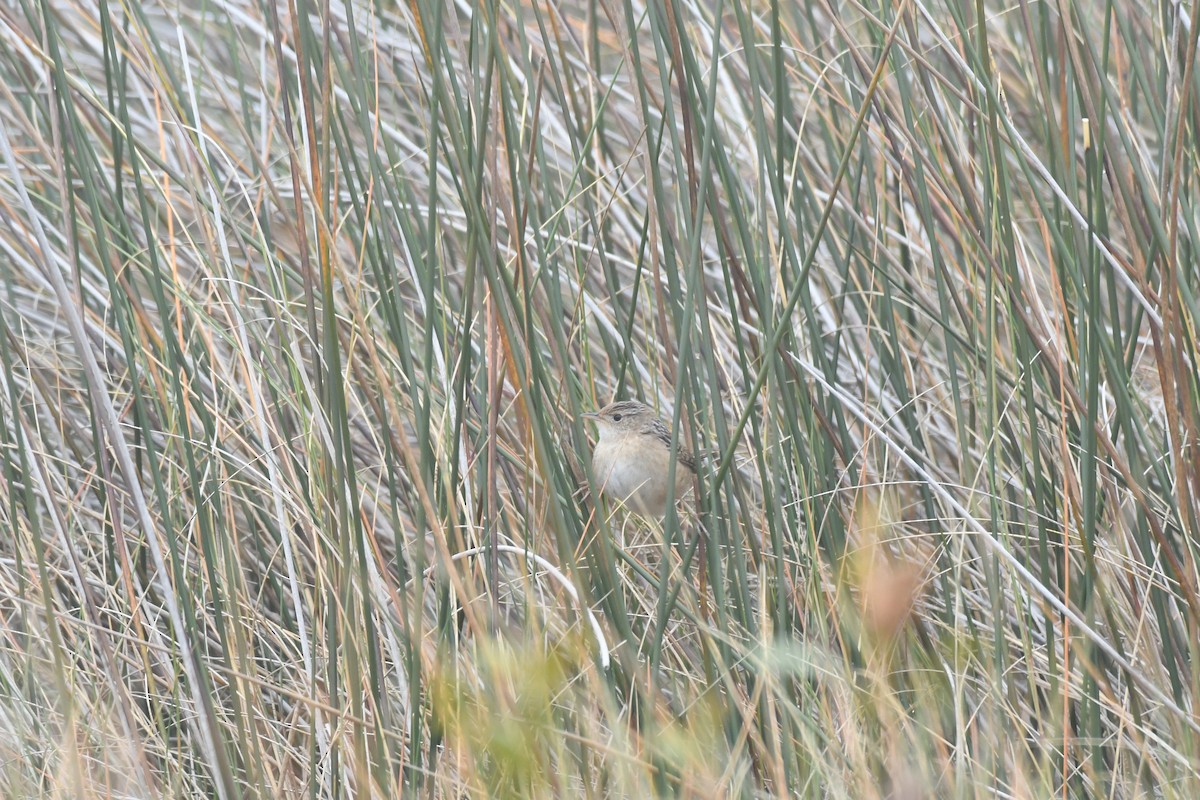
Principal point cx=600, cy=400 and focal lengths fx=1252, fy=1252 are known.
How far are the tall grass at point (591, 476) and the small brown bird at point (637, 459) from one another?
8 centimetres

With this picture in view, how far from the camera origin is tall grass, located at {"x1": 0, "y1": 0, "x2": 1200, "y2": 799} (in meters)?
1.52

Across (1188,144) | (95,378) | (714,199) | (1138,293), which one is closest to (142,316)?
(95,378)

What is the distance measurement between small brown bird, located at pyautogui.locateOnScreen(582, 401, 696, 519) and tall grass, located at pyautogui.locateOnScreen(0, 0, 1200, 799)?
3.3 inches

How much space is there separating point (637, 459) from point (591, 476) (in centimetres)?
100

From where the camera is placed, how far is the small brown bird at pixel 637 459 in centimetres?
241

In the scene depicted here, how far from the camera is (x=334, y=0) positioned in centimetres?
280

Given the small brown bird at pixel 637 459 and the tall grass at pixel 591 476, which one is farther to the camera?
the small brown bird at pixel 637 459

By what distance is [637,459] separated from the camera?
2479 mm

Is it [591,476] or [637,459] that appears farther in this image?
[637,459]

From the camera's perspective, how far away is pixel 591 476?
1482 millimetres

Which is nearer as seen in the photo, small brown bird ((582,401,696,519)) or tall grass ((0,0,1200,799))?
tall grass ((0,0,1200,799))

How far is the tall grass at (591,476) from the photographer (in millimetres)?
1516

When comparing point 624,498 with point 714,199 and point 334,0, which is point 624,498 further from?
point 334,0

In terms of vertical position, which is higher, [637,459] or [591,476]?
[591,476]
